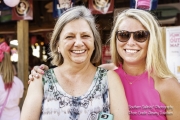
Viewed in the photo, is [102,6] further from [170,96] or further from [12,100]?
[170,96]

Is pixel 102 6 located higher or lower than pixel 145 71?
higher

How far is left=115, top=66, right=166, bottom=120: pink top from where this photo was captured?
2.06m

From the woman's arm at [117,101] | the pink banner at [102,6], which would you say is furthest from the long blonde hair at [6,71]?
the woman's arm at [117,101]

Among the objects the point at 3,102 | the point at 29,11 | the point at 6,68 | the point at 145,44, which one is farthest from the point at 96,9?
the point at 145,44

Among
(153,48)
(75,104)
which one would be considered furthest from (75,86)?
(153,48)

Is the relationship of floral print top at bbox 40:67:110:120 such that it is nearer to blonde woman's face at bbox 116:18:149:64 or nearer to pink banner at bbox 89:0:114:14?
blonde woman's face at bbox 116:18:149:64

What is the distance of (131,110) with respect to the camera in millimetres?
2082

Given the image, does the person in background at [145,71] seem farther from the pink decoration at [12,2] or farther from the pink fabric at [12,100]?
the pink decoration at [12,2]

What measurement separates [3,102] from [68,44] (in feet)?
8.14

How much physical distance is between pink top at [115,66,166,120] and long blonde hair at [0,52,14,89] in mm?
2378

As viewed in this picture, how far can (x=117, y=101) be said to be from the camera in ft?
5.96

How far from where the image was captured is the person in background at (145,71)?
6.81 ft

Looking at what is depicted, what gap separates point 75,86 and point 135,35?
592 millimetres

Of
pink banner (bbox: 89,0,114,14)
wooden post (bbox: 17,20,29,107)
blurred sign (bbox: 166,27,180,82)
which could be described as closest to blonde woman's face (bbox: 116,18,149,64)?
blurred sign (bbox: 166,27,180,82)
